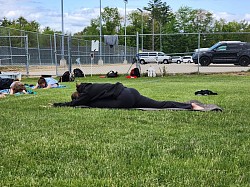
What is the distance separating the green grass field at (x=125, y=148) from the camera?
339 centimetres

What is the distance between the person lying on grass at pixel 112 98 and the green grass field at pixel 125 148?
0.37m

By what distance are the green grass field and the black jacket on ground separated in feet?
1.41

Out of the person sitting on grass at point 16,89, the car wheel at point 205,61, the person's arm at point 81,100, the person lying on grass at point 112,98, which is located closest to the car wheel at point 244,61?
the car wheel at point 205,61

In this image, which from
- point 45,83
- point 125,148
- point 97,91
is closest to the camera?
point 125,148

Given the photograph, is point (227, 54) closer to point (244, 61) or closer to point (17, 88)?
point (244, 61)

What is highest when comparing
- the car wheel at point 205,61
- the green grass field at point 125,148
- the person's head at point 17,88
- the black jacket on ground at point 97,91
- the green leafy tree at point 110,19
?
the green leafy tree at point 110,19

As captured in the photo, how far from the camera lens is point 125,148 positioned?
443 centimetres

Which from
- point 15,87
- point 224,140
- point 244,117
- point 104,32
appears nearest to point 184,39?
point 15,87

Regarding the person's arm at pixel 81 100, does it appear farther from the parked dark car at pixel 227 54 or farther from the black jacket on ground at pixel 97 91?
the parked dark car at pixel 227 54

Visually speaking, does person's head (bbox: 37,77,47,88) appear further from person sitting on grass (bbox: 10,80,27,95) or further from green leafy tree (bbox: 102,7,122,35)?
green leafy tree (bbox: 102,7,122,35)

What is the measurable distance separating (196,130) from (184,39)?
23393 mm

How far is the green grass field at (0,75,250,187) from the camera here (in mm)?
3393

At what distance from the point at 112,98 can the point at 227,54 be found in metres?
20.2

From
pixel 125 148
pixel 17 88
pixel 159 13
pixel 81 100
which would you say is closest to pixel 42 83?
pixel 17 88
